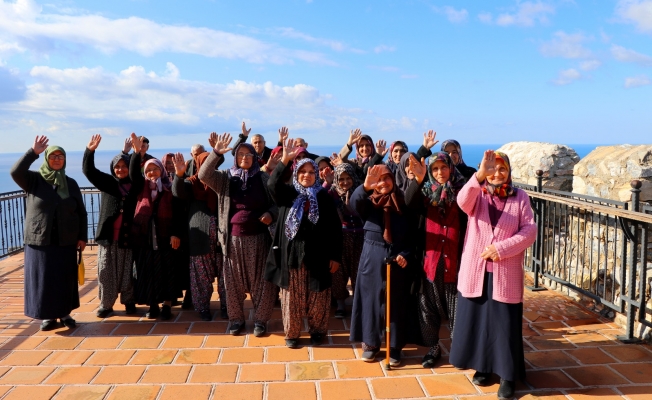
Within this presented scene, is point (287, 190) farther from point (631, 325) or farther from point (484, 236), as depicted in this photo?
point (631, 325)

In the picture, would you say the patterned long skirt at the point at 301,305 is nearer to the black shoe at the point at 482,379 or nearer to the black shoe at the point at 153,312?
the black shoe at the point at 482,379

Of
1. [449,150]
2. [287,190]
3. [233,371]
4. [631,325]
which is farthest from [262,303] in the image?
[631,325]

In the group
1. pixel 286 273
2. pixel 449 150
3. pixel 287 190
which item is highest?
pixel 449 150

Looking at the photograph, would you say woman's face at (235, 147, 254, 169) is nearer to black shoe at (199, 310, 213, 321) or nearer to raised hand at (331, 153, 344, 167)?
raised hand at (331, 153, 344, 167)

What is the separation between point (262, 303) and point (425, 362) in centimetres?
171

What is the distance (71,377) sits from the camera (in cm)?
380

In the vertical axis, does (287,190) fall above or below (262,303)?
above

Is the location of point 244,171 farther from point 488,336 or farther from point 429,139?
point 488,336

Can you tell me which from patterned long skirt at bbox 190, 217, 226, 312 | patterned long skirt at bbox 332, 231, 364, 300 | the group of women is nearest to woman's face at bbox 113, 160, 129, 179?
the group of women

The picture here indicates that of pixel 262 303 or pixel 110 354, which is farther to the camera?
pixel 262 303

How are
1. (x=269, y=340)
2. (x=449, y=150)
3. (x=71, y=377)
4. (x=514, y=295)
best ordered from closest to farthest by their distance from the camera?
(x=514, y=295), (x=71, y=377), (x=269, y=340), (x=449, y=150)

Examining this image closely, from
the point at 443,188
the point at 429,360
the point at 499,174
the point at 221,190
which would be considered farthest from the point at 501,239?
the point at 221,190

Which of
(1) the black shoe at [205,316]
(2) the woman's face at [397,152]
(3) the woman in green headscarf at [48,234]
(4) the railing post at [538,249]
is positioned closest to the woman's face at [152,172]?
(3) the woman in green headscarf at [48,234]

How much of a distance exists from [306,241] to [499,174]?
1.80 metres
